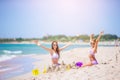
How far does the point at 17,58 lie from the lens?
4.99 meters

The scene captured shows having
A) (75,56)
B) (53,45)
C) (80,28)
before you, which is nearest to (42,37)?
(53,45)

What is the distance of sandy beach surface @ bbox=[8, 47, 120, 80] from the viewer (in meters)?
3.64

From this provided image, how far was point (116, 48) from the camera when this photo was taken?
414 centimetres

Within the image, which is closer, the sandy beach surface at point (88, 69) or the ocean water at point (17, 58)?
the sandy beach surface at point (88, 69)

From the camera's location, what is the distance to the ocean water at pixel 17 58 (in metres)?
4.38

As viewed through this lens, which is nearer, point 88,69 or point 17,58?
point 88,69

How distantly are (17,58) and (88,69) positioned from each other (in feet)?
5.26

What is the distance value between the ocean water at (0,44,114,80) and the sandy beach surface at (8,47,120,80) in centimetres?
13

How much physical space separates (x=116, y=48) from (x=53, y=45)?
2.98ft

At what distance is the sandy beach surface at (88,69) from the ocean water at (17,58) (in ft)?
0.44

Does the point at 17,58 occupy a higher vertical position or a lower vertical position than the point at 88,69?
higher

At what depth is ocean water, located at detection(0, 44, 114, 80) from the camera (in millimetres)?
4375

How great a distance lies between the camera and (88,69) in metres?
3.83

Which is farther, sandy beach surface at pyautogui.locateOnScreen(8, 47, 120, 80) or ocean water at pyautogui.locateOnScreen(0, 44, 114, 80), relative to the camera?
ocean water at pyautogui.locateOnScreen(0, 44, 114, 80)
